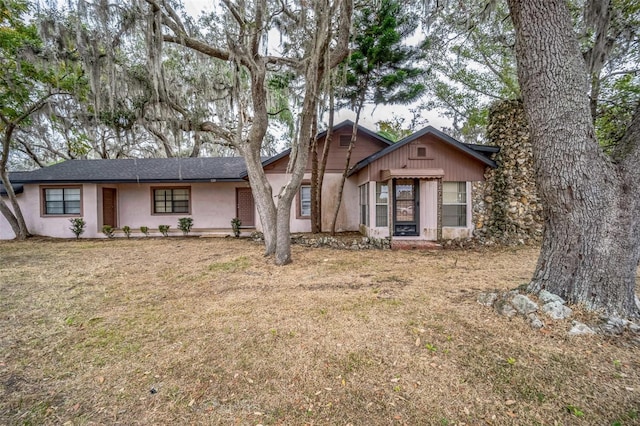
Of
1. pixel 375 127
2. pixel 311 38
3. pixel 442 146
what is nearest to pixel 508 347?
pixel 311 38

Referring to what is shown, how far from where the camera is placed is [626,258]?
3.22 metres

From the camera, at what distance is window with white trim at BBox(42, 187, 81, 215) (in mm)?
12008

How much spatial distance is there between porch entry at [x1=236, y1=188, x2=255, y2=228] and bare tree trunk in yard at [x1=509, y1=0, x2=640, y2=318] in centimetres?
1104

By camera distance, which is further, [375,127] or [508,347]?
[375,127]

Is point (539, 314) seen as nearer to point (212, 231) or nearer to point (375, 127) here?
point (212, 231)

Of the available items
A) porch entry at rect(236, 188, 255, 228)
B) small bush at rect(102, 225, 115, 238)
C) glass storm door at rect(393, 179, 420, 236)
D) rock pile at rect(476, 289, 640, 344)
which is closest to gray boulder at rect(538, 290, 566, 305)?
rock pile at rect(476, 289, 640, 344)

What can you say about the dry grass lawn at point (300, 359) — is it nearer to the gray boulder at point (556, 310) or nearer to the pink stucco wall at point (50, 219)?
the gray boulder at point (556, 310)

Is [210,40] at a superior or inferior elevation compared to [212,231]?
superior

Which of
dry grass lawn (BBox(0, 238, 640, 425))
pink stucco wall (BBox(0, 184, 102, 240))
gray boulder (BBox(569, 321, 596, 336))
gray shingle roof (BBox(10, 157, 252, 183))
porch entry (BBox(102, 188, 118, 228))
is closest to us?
dry grass lawn (BBox(0, 238, 640, 425))

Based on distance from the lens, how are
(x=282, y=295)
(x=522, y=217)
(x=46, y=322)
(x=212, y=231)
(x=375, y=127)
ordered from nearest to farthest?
(x=46, y=322)
(x=282, y=295)
(x=522, y=217)
(x=212, y=231)
(x=375, y=127)

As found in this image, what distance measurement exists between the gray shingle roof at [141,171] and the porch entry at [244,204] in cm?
100

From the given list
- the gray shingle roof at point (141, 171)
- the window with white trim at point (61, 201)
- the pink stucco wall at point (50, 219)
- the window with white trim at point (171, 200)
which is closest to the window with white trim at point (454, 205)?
the gray shingle roof at point (141, 171)

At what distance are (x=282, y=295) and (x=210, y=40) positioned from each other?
714 centimetres

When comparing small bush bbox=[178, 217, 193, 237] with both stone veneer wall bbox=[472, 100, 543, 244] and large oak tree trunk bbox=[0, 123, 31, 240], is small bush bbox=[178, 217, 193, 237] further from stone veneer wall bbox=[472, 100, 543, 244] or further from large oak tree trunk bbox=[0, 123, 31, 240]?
stone veneer wall bbox=[472, 100, 543, 244]
